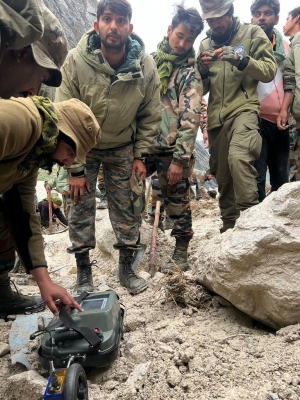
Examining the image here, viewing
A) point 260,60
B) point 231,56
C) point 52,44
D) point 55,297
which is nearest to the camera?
point 55,297

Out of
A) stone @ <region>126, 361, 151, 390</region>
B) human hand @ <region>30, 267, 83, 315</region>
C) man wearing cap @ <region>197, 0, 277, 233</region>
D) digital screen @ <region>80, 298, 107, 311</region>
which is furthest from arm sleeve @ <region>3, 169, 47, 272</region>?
man wearing cap @ <region>197, 0, 277, 233</region>

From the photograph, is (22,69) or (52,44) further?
(52,44)

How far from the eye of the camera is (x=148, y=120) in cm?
304

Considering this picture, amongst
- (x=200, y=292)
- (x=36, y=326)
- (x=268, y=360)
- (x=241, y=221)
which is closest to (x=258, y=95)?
(x=241, y=221)

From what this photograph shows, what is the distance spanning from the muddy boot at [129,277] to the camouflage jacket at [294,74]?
2.07 meters

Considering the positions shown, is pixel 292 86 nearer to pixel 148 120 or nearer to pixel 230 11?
pixel 230 11

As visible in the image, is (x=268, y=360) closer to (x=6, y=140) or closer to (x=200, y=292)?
(x=200, y=292)

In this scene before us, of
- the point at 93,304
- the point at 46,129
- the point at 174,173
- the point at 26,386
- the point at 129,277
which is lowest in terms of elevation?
the point at 129,277

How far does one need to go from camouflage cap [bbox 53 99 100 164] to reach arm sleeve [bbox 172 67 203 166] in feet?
4.54

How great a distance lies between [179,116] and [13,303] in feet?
6.88

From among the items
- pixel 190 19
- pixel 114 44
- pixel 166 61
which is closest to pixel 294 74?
pixel 190 19

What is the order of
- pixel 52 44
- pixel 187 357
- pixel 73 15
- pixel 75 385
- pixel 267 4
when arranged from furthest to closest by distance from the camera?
pixel 73 15 < pixel 267 4 < pixel 52 44 < pixel 187 357 < pixel 75 385

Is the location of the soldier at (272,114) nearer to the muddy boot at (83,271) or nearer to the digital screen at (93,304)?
the muddy boot at (83,271)

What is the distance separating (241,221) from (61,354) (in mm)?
1277
